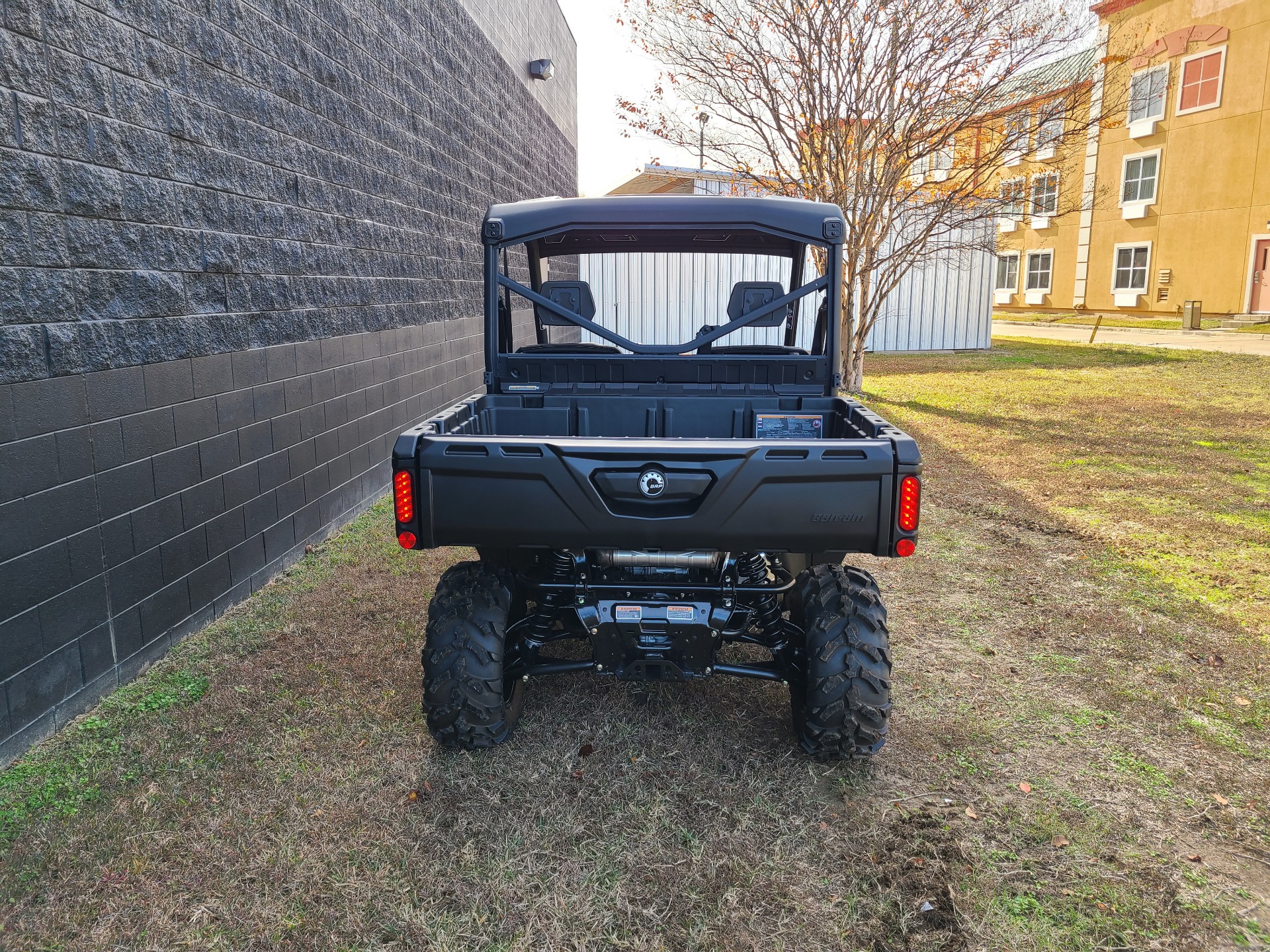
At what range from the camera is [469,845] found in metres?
2.78

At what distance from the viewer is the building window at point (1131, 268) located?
89.6 feet

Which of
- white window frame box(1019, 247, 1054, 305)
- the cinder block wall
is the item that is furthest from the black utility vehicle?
white window frame box(1019, 247, 1054, 305)

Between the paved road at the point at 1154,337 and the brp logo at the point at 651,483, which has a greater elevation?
the brp logo at the point at 651,483

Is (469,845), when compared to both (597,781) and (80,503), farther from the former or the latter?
(80,503)

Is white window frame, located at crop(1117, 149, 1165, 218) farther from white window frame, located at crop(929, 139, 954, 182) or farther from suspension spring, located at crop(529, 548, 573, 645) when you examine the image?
suspension spring, located at crop(529, 548, 573, 645)

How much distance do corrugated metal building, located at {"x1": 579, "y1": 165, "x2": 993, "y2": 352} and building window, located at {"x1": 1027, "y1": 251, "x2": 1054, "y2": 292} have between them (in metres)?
14.0

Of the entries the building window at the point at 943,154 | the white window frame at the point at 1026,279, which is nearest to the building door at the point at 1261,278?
the white window frame at the point at 1026,279

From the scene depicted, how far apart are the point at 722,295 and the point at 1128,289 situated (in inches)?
684

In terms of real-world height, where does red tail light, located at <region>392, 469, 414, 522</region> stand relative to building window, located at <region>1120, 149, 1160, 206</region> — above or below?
below

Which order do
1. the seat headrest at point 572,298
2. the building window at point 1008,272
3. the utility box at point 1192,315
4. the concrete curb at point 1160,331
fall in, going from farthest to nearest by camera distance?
1. the building window at point 1008,272
2. the utility box at point 1192,315
3. the concrete curb at point 1160,331
4. the seat headrest at point 572,298

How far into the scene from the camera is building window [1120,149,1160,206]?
2664 cm

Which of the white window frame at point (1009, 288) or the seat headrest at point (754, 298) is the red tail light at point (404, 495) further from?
the white window frame at point (1009, 288)

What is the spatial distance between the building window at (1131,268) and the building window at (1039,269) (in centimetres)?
317

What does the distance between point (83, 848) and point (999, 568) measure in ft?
16.4
